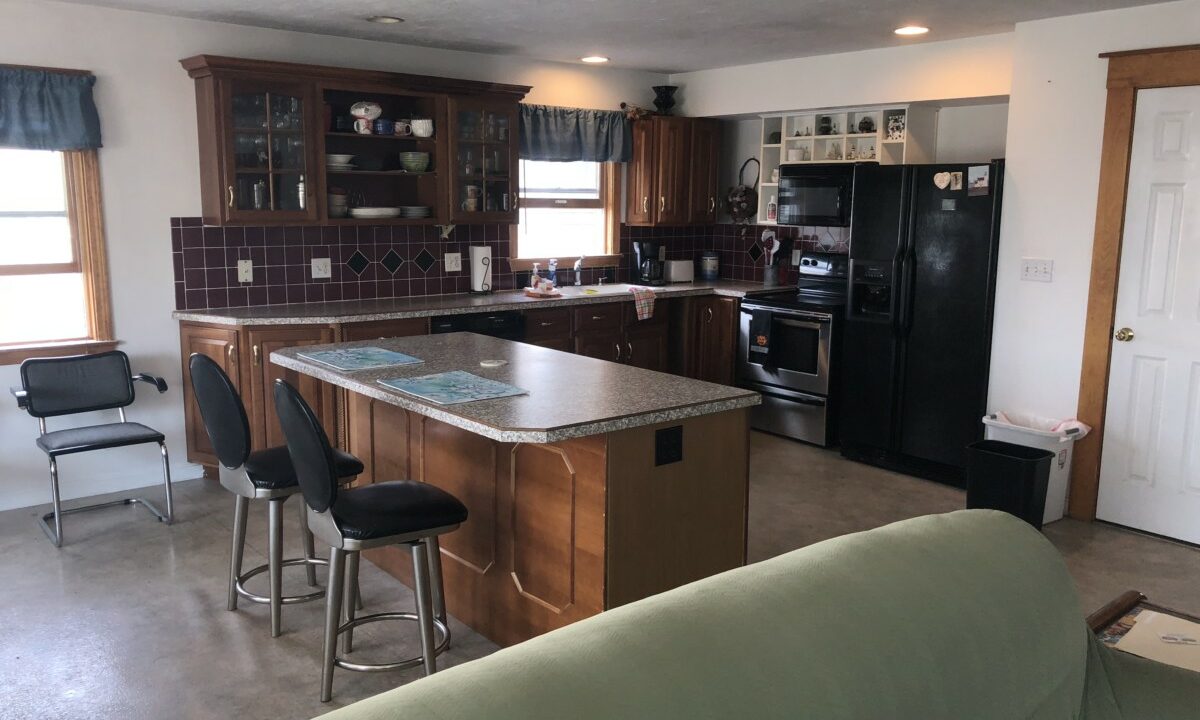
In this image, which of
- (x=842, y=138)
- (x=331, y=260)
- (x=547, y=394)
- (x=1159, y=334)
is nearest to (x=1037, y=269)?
(x=1159, y=334)

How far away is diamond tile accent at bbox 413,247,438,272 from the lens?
5.86 metres

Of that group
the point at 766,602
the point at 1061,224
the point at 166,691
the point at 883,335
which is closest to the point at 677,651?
the point at 766,602

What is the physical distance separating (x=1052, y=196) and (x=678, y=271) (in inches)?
112

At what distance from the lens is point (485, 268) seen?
19.8 feet

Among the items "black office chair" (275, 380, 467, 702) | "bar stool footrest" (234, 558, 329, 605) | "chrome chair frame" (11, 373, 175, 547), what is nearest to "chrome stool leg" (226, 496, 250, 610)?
"bar stool footrest" (234, 558, 329, 605)

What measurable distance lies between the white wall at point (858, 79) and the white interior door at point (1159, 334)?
1014mm

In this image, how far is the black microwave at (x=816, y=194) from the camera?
5.88m

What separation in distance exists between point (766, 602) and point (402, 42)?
496cm

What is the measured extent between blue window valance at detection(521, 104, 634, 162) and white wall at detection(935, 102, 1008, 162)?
2.11 m

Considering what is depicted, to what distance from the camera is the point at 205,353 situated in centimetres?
492

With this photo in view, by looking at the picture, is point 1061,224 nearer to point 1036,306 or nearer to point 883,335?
point 1036,306

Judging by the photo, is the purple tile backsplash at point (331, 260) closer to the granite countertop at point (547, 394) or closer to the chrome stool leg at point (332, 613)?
the granite countertop at point (547, 394)

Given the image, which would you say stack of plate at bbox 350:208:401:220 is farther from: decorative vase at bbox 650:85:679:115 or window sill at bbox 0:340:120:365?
decorative vase at bbox 650:85:679:115

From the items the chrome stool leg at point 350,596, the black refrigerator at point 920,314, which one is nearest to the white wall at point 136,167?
the chrome stool leg at point 350,596
